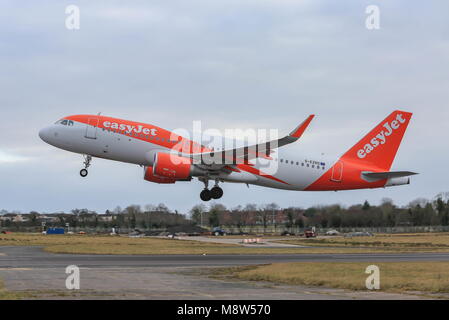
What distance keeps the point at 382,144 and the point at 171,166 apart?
787 inches

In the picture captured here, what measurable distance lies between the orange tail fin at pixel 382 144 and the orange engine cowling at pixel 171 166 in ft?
48.8

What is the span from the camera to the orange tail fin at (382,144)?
58.4m

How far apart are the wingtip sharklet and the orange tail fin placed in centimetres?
1158

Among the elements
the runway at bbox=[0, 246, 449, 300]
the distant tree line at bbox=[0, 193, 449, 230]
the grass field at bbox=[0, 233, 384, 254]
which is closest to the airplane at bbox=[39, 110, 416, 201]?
the grass field at bbox=[0, 233, 384, 254]

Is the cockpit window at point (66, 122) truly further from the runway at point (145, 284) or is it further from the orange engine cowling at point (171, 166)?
the runway at point (145, 284)

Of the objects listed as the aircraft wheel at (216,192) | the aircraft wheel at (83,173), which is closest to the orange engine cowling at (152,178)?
the aircraft wheel at (216,192)

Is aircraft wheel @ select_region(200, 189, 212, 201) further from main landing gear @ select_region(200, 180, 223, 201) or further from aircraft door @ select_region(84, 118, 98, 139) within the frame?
aircraft door @ select_region(84, 118, 98, 139)

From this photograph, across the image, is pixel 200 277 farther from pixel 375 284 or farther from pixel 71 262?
pixel 71 262

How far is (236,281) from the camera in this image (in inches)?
1265

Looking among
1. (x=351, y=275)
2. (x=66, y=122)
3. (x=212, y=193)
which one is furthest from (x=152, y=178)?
(x=351, y=275)

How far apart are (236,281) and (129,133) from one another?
21.3 meters

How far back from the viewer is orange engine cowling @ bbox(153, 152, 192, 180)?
4959 centimetres

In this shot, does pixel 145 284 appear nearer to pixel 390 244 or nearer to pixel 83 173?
pixel 83 173
